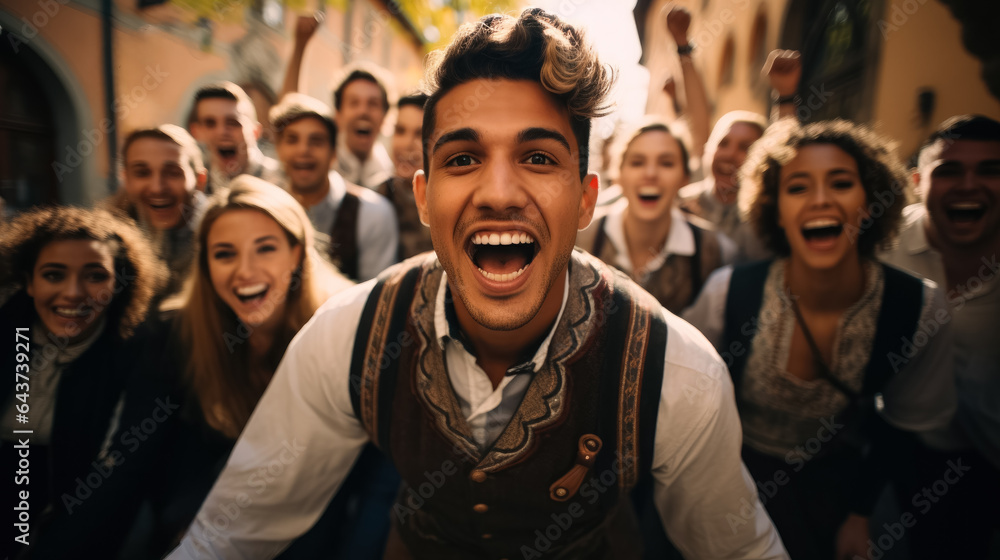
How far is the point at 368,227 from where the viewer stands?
3023 millimetres

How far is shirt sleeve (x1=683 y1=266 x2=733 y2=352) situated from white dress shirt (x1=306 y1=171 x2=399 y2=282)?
192cm

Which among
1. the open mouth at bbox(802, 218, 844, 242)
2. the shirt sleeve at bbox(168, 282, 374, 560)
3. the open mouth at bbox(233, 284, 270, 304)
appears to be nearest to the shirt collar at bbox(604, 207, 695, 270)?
the open mouth at bbox(802, 218, 844, 242)

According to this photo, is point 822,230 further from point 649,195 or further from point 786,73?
point 786,73

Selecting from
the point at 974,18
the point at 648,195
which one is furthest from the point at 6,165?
the point at 974,18

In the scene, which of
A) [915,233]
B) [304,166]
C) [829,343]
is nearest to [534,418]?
[829,343]

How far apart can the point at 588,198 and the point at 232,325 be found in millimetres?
1691

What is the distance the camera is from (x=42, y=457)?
77.4 inches

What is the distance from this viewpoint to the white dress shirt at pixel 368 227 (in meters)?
3.00

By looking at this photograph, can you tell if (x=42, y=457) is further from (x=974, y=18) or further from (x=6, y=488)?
(x=974, y=18)

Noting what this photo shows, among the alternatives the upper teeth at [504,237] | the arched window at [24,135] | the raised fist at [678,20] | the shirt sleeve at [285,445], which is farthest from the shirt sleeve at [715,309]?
the arched window at [24,135]

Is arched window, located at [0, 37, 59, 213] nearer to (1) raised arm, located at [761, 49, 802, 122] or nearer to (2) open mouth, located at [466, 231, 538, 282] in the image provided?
(2) open mouth, located at [466, 231, 538, 282]

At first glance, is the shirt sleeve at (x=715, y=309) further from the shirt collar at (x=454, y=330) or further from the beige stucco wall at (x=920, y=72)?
the beige stucco wall at (x=920, y=72)

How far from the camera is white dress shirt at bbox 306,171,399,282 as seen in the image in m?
3.00

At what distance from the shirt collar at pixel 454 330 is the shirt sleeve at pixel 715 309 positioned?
0.97 m
